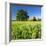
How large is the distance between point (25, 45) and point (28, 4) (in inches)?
16.2

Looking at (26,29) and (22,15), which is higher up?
(22,15)

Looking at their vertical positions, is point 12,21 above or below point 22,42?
above

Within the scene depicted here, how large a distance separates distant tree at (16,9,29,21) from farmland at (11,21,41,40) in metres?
0.03

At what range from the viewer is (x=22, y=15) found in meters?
1.22

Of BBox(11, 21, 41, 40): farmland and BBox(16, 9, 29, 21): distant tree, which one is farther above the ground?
BBox(16, 9, 29, 21): distant tree

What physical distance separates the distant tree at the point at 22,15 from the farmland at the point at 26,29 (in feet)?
0.11

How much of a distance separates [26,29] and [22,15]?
0.48ft

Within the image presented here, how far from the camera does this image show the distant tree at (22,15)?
122 cm

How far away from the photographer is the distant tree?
1.22 meters

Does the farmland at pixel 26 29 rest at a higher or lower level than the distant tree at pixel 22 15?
lower

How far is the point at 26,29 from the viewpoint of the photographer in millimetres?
1235

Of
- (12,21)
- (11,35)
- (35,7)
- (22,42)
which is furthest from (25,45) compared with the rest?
(35,7)

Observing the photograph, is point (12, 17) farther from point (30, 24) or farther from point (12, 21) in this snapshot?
point (30, 24)
